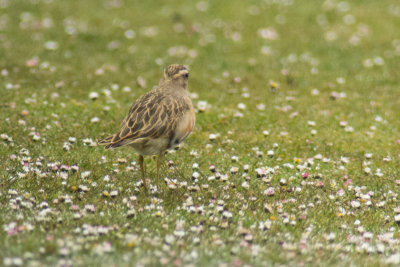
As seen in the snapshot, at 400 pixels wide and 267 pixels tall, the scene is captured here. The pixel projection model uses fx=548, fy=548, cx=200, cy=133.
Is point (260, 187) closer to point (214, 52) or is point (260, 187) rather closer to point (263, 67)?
point (263, 67)

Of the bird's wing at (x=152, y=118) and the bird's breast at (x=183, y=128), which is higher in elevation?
the bird's wing at (x=152, y=118)

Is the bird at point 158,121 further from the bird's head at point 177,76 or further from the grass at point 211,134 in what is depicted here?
the grass at point 211,134

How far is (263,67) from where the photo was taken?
16.2 metres

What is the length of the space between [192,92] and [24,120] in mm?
4655

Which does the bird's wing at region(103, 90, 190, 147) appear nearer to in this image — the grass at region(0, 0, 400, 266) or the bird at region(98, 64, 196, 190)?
the bird at region(98, 64, 196, 190)

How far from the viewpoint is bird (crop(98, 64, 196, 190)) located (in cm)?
774

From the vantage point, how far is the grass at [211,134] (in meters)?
6.41

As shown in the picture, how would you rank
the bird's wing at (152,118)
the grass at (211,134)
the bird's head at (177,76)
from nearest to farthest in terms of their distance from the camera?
the grass at (211,134)
the bird's wing at (152,118)
the bird's head at (177,76)

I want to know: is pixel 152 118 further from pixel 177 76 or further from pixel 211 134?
pixel 211 134

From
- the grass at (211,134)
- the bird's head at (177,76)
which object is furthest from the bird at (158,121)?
the grass at (211,134)

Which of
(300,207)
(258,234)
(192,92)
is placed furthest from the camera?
(192,92)

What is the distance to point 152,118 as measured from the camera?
791 cm

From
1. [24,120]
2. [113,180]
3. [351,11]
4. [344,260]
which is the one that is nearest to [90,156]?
[113,180]

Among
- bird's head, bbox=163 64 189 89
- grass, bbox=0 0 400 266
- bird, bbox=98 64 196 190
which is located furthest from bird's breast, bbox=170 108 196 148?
grass, bbox=0 0 400 266
